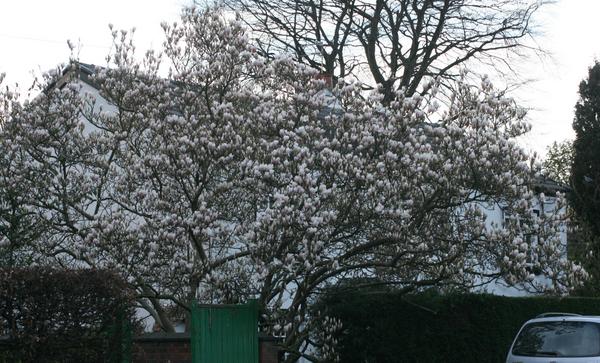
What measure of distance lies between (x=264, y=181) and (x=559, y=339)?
4774mm

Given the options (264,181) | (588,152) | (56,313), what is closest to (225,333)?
(264,181)

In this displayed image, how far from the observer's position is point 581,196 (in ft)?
71.4

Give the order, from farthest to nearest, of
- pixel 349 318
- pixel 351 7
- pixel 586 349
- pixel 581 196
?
pixel 351 7 < pixel 581 196 < pixel 349 318 < pixel 586 349

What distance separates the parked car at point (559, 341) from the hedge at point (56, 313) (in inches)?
238

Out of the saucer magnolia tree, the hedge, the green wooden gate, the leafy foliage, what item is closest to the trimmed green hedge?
the saucer magnolia tree

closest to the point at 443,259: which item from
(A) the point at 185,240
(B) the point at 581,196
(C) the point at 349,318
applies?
(C) the point at 349,318

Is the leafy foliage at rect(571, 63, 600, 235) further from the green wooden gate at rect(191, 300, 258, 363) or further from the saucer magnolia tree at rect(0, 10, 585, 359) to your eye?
the green wooden gate at rect(191, 300, 258, 363)

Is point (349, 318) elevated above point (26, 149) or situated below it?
below

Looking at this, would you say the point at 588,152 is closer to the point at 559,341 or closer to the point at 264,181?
the point at 559,341

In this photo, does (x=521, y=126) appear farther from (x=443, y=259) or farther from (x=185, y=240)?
(x=185, y=240)

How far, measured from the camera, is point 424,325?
14.9 m

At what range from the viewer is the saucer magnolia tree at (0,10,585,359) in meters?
12.3

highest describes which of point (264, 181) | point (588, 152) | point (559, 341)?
point (588, 152)

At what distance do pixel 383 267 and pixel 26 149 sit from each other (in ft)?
18.7
